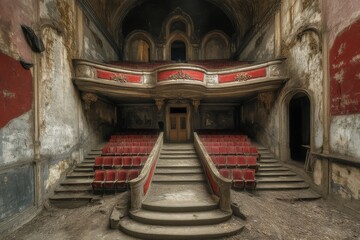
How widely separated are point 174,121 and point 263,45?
20.0 feet

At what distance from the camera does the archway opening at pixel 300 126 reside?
859 cm

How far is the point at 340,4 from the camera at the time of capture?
175 inches

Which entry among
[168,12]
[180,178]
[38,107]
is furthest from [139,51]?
[180,178]

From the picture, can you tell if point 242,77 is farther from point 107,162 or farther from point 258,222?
point 107,162

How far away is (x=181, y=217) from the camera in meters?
3.62

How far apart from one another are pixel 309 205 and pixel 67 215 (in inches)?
253

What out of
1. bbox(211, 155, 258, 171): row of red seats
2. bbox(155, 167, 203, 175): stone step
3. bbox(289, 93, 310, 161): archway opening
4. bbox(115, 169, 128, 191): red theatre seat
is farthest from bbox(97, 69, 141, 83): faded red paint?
bbox(289, 93, 310, 161): archway opening

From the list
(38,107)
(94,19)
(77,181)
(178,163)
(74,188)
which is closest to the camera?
(38,107)

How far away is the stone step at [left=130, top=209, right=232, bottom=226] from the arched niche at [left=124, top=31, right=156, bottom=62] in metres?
11.0

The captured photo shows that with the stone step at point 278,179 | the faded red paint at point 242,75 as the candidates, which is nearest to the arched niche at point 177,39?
the faded red paint at point 242,75

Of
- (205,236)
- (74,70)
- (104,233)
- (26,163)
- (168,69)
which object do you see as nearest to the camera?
(205,236)

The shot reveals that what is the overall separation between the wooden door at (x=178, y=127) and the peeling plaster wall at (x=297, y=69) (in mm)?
4274

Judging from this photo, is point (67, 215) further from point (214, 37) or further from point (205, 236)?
point (214, 37)

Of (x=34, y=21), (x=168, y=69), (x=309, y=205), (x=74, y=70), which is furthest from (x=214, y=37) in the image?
(x=309, y=205)
